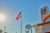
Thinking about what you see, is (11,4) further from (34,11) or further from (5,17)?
(34,11)

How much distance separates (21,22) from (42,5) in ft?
0.91

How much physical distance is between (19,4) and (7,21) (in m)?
0.23

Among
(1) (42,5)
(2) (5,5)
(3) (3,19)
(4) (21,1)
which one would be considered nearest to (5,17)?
(3) (3,19)

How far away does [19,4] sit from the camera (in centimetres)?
112

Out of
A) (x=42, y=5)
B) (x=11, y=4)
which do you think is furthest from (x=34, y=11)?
(x=11, y=4)

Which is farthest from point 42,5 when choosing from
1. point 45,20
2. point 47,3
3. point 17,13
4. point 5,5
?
point 5,5

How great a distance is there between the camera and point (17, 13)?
1107mm

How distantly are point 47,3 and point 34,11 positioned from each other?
0.15m

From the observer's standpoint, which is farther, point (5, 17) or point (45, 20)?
point (5, 17)

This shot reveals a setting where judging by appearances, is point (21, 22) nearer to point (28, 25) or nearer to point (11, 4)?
point (28, 25)

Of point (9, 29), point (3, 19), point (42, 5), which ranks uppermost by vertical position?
point (42, 5)

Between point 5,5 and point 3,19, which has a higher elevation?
point 5,5

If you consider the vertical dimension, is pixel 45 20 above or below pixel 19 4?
below

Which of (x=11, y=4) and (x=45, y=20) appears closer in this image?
(x=45, y=20)
